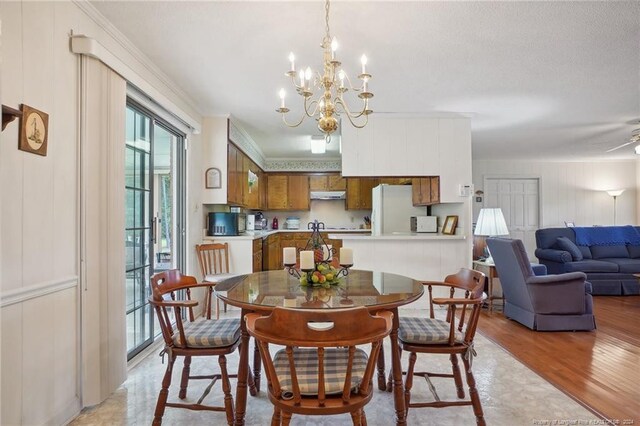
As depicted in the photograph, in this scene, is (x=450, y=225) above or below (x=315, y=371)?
above

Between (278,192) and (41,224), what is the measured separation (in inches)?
220

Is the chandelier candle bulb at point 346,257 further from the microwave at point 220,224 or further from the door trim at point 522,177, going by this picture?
the door trim at point 522,177

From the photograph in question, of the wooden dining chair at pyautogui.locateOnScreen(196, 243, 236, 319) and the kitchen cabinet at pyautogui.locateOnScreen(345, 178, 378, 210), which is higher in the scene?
the kitchen cabinet at pyautogui.locateOnScreen(345, 178, 378, 210)

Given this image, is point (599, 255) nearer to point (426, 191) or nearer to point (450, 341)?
point (426, 191)

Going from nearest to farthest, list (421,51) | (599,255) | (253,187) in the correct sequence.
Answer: (421,51) < (599,255) < (253,187)

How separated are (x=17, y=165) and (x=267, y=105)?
2.59 metres

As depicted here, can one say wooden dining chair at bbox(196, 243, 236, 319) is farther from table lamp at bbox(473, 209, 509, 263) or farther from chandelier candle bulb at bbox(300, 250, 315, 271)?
table lamp at bbox(473, 209, 509, 263)

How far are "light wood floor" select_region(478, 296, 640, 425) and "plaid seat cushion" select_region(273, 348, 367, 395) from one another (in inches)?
57.0

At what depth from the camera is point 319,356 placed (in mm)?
1315

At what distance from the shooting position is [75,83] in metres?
2.08

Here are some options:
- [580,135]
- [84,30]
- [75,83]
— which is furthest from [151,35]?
[580,135]

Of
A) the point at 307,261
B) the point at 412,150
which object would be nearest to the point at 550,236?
the point at 412,150

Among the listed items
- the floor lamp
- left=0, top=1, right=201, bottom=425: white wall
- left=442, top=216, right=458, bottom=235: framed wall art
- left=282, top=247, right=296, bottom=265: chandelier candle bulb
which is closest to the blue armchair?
left=442, top=216, right=458, bottom=235: framed wall art

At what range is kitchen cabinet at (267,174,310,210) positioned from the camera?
7348mm
